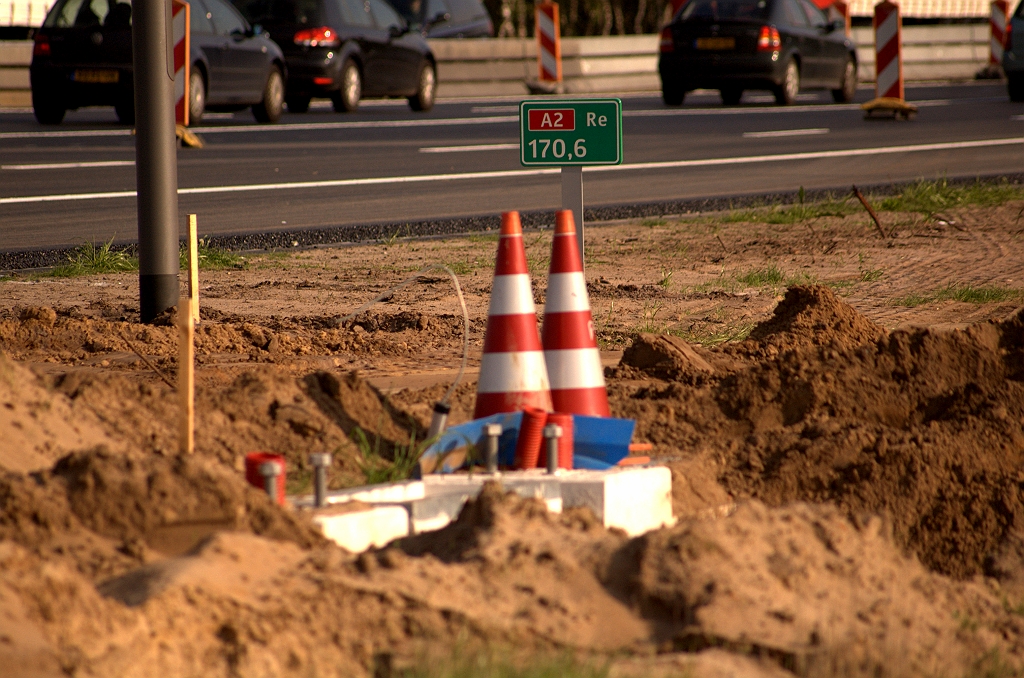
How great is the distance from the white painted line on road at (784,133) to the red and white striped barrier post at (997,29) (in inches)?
647

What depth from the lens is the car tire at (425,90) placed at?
2091 cm

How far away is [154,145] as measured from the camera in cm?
624

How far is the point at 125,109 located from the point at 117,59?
1016 millimetres

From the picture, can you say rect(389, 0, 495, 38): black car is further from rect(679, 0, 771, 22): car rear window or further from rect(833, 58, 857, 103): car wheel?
rect(833, 58, 857, 103): car wheel

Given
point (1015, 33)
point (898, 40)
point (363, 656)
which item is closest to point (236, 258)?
point (363, 656)

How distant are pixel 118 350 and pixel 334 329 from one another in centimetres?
101

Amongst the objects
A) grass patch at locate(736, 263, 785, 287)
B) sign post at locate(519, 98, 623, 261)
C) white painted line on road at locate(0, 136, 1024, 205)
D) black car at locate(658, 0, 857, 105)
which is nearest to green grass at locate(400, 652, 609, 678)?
sign post at locate(519, 98, 623, 261)

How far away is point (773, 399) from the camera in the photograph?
5027 mm

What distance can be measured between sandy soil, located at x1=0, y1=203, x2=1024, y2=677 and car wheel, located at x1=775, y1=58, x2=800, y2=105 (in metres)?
14.9

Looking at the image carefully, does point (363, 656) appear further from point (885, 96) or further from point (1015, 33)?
point (1015, 33)

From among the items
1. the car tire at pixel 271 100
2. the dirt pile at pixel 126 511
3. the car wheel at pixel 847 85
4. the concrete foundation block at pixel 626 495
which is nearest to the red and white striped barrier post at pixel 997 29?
the car wheel at pixel 847 85

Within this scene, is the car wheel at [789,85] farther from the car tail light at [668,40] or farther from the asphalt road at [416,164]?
the car tail light at [668,40]

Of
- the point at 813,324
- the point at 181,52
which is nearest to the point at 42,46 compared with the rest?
the point at 181,52

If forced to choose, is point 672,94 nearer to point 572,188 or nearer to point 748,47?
point 748,47
